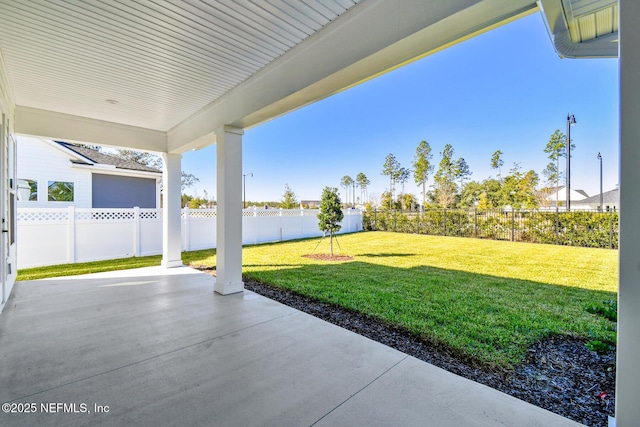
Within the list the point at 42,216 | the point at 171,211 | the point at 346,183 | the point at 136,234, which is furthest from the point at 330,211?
the point at 346,183

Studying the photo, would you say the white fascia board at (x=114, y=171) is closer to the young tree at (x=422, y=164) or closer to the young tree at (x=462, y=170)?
the young tree at (x=422, y=164)

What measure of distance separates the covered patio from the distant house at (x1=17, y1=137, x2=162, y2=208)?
20.3ft

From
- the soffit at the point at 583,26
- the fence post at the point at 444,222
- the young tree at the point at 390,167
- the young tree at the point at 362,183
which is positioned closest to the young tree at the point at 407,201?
the young tree at the point at 390,167

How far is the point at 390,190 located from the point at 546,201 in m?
12.9

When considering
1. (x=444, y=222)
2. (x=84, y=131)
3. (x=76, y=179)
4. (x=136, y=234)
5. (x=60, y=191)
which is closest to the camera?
(x=84, y=131)

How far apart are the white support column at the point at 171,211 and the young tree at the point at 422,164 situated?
67.0ft

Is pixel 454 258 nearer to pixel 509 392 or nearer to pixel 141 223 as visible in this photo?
pixel 509 392

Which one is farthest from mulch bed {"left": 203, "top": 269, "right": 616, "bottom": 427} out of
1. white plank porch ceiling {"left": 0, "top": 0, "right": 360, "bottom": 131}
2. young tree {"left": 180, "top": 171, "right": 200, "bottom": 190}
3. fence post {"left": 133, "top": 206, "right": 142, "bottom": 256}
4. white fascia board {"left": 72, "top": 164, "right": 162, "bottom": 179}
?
young tree {"left": 180, "top": 171, "right": 200, "bottom": 190}

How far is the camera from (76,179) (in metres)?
9.64

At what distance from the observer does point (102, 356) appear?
2.52 meters

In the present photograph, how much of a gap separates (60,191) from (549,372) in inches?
511

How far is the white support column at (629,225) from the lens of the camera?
4.06 ft

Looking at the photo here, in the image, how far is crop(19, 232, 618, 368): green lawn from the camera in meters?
3.04

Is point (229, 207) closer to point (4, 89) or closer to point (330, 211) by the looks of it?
point (4, 89)
